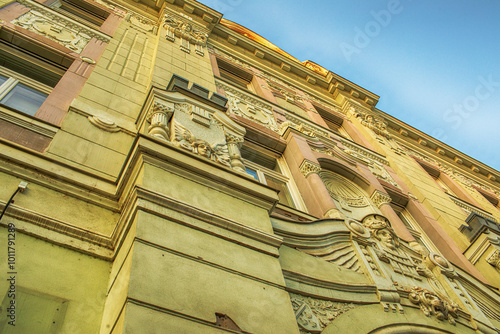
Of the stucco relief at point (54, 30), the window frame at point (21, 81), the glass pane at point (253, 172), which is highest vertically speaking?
the stucco relief at point (54, 30)

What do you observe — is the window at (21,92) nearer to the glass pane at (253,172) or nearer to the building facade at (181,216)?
the building facade at (181,216)

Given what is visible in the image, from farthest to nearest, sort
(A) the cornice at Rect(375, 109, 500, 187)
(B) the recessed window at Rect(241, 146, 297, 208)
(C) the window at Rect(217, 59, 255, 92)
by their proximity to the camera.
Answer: (A) the cornice at Rect(375, 109, 500, 187), (C) the window at Rect(217, 59, 255, 92), (B) the recessed window at Rect(241, 146, 297, 208)

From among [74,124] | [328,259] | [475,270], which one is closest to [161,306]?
[328,259]

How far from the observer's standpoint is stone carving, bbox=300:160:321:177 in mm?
9258

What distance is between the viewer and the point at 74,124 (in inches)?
235

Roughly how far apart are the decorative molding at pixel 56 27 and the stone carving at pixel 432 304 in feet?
27.9

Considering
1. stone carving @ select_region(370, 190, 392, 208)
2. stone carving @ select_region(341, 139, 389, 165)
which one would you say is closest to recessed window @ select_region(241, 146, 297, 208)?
stone carving @ select_region(370, 190, 392, 208)

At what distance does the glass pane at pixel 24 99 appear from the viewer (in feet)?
21.3

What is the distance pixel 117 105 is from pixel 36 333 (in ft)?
15.5

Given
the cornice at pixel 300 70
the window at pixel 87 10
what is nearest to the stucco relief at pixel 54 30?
the window at pixel 87 10

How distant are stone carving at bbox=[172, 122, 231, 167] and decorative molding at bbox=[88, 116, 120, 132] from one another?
1183 mm

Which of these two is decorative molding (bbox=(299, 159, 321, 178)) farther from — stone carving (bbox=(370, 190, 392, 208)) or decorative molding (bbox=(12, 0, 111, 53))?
decorative molding (bbox=(12, 0, 111, 53))

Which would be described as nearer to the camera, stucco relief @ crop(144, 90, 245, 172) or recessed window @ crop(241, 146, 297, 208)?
stucco relief @ crop(144, 90, 245, 172)

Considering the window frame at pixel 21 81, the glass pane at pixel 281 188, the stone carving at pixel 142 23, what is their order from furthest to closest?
the stone carving at pixel 142 23
the glass pane at pixel 281 188
the window frame at pixel 21 81
